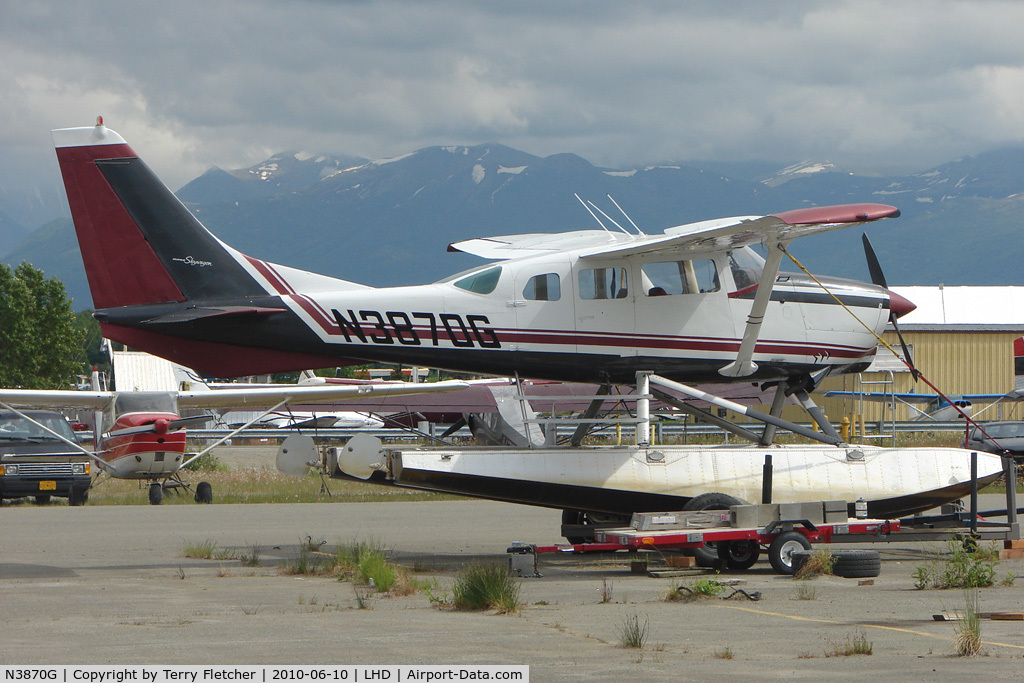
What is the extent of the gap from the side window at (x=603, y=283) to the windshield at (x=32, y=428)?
1378cm

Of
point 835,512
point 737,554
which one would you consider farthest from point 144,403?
point 835,512

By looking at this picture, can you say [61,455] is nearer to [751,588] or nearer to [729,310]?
[729,310]

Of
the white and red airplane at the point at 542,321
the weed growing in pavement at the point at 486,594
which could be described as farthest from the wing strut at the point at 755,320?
the weed growing in pavement at the point at 486,594

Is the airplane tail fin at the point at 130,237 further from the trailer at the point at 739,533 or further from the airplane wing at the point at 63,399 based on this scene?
the airplane wing at the point at 63,399

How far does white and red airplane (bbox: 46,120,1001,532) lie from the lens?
1223cm

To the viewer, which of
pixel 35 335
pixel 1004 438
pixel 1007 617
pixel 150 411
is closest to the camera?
pixel 1007 617

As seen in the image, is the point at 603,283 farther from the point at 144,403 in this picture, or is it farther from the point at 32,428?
the point at 32,428

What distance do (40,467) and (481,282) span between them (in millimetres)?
13209

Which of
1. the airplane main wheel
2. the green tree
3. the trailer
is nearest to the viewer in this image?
the trailer

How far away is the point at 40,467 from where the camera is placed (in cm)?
2200

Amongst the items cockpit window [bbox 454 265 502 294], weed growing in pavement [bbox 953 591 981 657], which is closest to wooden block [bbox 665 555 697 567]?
cockpit window [bbox 454 265 502 294]

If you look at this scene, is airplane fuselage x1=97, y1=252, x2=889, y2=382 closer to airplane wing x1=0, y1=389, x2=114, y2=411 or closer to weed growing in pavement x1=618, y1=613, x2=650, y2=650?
weed growing in pavement x1=618, y1=613, x2=650, y2=650

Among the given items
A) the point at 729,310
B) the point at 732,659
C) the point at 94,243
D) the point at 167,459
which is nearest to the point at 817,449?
the point at 729,310

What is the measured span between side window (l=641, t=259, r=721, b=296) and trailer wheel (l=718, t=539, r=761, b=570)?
9.91ft
